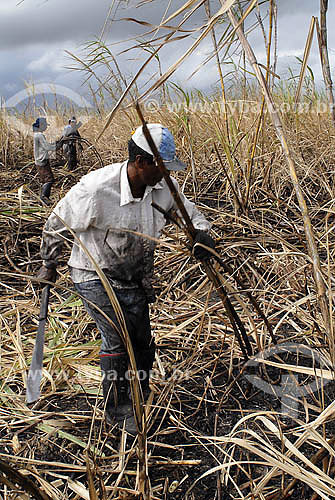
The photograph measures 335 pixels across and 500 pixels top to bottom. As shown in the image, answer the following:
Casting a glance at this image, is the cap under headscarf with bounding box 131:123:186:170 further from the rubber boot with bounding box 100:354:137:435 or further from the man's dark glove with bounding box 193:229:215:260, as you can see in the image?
the rubber boot with bounding box 100:354:137:435

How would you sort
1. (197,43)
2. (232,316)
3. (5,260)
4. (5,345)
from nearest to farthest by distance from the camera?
(197,43) < (232,316) < (5,345) < (5,260)

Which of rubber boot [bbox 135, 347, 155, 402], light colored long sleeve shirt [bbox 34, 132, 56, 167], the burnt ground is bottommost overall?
the burnt ground

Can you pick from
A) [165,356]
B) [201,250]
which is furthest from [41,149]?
[201,250]

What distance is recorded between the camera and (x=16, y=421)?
202cm

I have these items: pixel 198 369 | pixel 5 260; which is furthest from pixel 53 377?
pixel 5 260

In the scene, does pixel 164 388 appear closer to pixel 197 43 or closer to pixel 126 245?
pixel 126 245

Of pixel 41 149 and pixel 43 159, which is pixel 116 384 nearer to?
pixel 43 159

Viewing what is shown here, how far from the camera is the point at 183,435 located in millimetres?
1852

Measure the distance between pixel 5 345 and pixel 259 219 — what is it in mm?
1760

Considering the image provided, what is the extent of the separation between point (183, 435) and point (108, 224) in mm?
849

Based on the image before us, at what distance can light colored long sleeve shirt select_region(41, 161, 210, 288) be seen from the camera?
1.86 metres

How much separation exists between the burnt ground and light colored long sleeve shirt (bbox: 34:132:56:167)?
316cm

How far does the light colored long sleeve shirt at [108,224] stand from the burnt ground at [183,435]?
522 millimetres

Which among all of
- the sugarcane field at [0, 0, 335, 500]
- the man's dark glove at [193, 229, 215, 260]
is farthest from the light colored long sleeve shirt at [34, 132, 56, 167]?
the man's dark glove at [193, 229, 215, 260]
